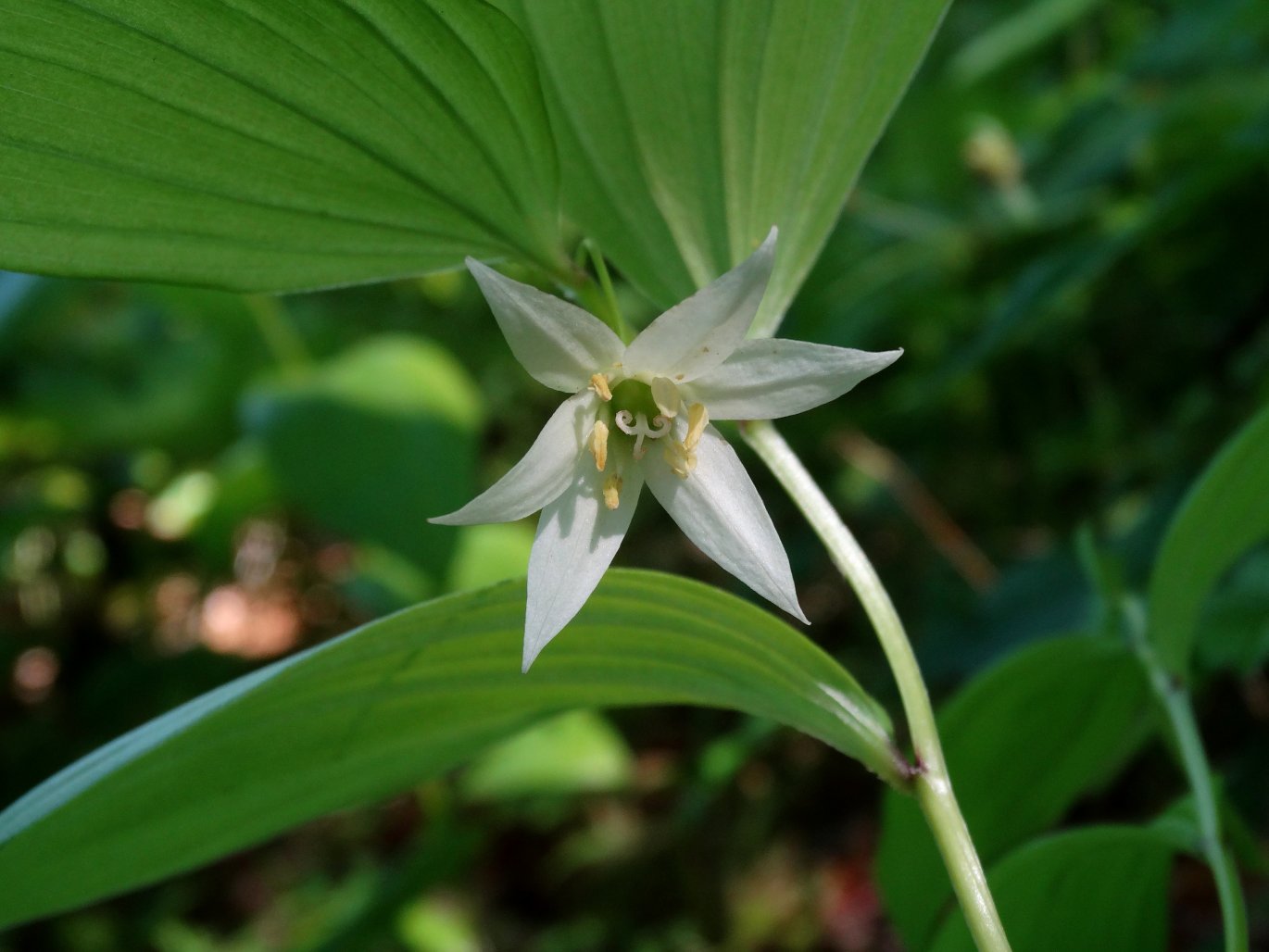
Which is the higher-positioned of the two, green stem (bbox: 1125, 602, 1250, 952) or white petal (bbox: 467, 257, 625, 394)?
white petal (bbox: 467, 257, 625, 394)

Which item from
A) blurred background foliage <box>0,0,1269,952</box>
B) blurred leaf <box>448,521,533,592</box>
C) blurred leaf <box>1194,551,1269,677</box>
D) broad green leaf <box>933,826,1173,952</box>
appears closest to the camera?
broad green leaf <box>933,826,1173,952</box>

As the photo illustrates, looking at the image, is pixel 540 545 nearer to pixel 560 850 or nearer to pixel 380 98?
pixel 380 98

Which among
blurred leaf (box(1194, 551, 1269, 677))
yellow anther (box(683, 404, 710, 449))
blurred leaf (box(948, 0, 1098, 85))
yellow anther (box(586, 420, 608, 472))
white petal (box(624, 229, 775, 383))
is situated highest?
blurred leaf (box(948, 0, 1098, 85))

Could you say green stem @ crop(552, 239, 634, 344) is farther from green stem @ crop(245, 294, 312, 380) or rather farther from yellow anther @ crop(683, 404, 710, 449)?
green stem @ crop(245, 294, 312, 380)

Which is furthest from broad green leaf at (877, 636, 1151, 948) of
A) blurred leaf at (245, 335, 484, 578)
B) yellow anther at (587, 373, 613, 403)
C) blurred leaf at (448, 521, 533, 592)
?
blurred leaf at (448, 521, 533, 592)

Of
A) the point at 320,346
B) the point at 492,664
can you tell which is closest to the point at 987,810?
the point at 492,664

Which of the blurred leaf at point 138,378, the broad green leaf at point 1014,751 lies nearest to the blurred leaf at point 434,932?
the blurred leaf at point 138,378

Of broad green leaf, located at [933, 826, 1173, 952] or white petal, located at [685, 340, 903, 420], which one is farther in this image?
broad green leaf, located at [933, 826, 1173, 952]

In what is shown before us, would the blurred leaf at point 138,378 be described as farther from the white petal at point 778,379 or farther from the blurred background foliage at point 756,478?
the white petal at point 778,379

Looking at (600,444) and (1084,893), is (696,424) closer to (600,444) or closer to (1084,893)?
(600,444)
